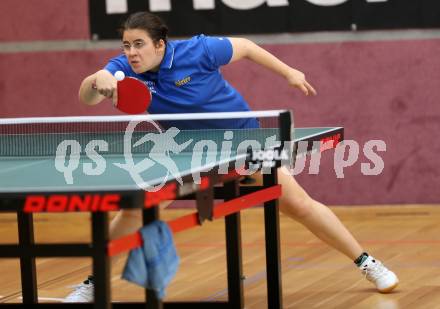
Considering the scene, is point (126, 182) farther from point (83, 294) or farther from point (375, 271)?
point (375, 271)

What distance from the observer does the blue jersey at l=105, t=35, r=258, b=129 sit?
463 cm

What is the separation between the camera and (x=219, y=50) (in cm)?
468

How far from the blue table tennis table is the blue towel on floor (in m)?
0.09

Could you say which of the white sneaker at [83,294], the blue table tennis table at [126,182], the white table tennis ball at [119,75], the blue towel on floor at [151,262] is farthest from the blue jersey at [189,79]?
the blue towel on floor at [151,262]

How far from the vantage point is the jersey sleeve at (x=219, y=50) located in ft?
15.3

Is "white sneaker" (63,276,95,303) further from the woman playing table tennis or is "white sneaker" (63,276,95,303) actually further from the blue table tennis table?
the blue table tennis table

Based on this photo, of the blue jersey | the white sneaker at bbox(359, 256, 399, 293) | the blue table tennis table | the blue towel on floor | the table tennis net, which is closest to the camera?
the blue table tennis table

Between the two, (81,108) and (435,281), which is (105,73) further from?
(81,108)

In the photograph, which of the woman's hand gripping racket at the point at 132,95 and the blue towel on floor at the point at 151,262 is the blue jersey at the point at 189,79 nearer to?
the woman's hand gripping racket at the point at 132,95

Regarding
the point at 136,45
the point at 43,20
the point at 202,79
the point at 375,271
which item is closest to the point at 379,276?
the point at 375,271

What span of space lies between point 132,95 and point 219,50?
32.7 inches

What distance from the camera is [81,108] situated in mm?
7754

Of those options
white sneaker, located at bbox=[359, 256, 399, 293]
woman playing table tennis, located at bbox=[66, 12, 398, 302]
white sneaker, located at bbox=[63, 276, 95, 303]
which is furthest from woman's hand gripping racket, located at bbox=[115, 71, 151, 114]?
white sneaker, located at bbox=[359, 256, 399, 293]

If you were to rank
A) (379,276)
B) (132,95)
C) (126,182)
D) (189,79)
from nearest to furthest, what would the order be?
(126,182) → (132,95) → (189,79) → (379,276)
